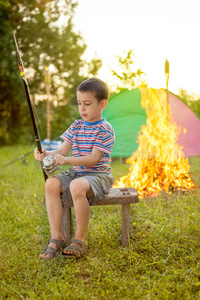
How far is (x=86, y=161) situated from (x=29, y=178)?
2.98 metres

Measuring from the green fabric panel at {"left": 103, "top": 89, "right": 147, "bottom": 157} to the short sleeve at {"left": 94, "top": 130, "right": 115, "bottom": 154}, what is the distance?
327 cm

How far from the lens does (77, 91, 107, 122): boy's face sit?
9.69ft

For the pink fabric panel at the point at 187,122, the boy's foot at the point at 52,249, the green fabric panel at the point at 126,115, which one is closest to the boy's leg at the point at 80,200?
the boy's foot at the point at 52,249

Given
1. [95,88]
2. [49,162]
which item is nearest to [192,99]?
[95,88]

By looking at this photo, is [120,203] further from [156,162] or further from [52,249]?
[156,162]

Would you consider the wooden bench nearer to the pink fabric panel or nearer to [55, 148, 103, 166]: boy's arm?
[55, 148, 103, 166]: boy's arm

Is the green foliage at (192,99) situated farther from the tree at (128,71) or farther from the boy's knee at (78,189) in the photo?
the boy's knee at (78,189)

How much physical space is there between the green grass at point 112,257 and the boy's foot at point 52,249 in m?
0.05

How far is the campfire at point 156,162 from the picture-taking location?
187 inches

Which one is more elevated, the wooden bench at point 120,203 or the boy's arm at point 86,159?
the boy's arm at point 86,159

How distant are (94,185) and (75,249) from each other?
527 mm

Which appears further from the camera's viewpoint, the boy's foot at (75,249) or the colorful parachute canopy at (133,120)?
the colorful parachute canopy at (133,120)

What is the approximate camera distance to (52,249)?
284 centimetres

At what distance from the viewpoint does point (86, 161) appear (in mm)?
2916
